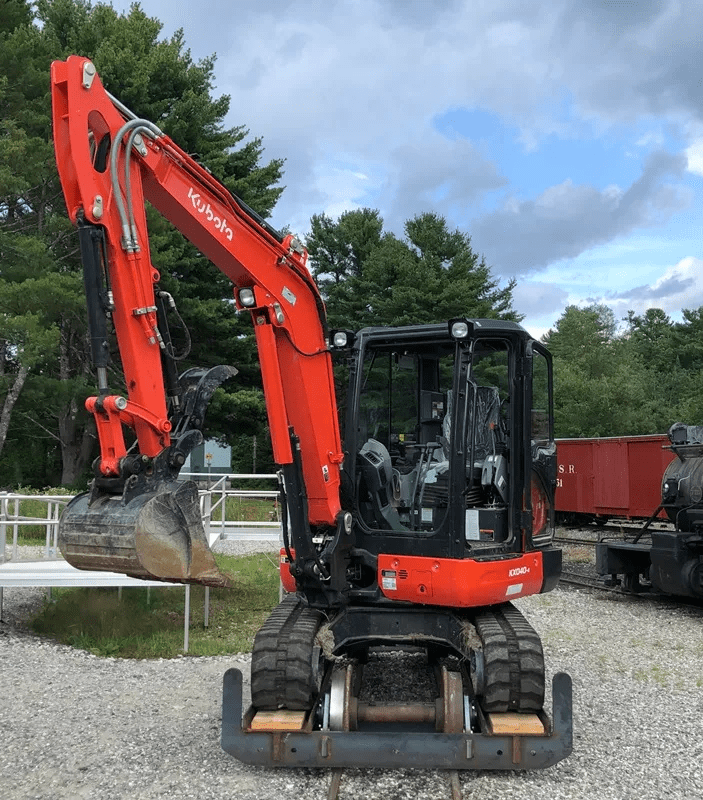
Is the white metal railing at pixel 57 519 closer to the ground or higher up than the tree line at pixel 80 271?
A: closer to the ground

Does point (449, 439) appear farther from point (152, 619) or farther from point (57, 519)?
point (57, 519)

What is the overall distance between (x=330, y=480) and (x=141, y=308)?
1854 millimetres

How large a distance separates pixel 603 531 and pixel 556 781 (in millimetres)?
16130

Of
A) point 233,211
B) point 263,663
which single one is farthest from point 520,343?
point 263,663

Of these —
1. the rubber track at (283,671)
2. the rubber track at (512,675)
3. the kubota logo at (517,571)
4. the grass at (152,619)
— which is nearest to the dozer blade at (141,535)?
the rubber track at (283,671)

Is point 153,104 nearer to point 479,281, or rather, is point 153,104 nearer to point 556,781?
point 479,281

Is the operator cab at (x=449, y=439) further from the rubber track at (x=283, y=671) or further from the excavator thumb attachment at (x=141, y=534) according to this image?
the excavator thumb attachment at (x=141, y=534)

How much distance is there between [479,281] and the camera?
113 feet

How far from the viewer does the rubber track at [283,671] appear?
5.28m

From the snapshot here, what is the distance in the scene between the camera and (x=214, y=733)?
584 centimetres

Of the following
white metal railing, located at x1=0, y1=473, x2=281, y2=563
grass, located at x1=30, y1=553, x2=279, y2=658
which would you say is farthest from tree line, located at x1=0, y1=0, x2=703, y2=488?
grass, located at x1=30, y1=553, x2=279, y2=658

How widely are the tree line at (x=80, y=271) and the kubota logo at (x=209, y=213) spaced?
41.7 ft

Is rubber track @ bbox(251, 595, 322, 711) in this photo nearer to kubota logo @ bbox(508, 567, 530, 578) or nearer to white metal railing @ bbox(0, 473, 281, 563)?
kubota logo @ bbox(508, 567, 530, 578)

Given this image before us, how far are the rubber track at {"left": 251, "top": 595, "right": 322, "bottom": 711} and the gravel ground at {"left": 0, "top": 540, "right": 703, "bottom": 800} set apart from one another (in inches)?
16.3
